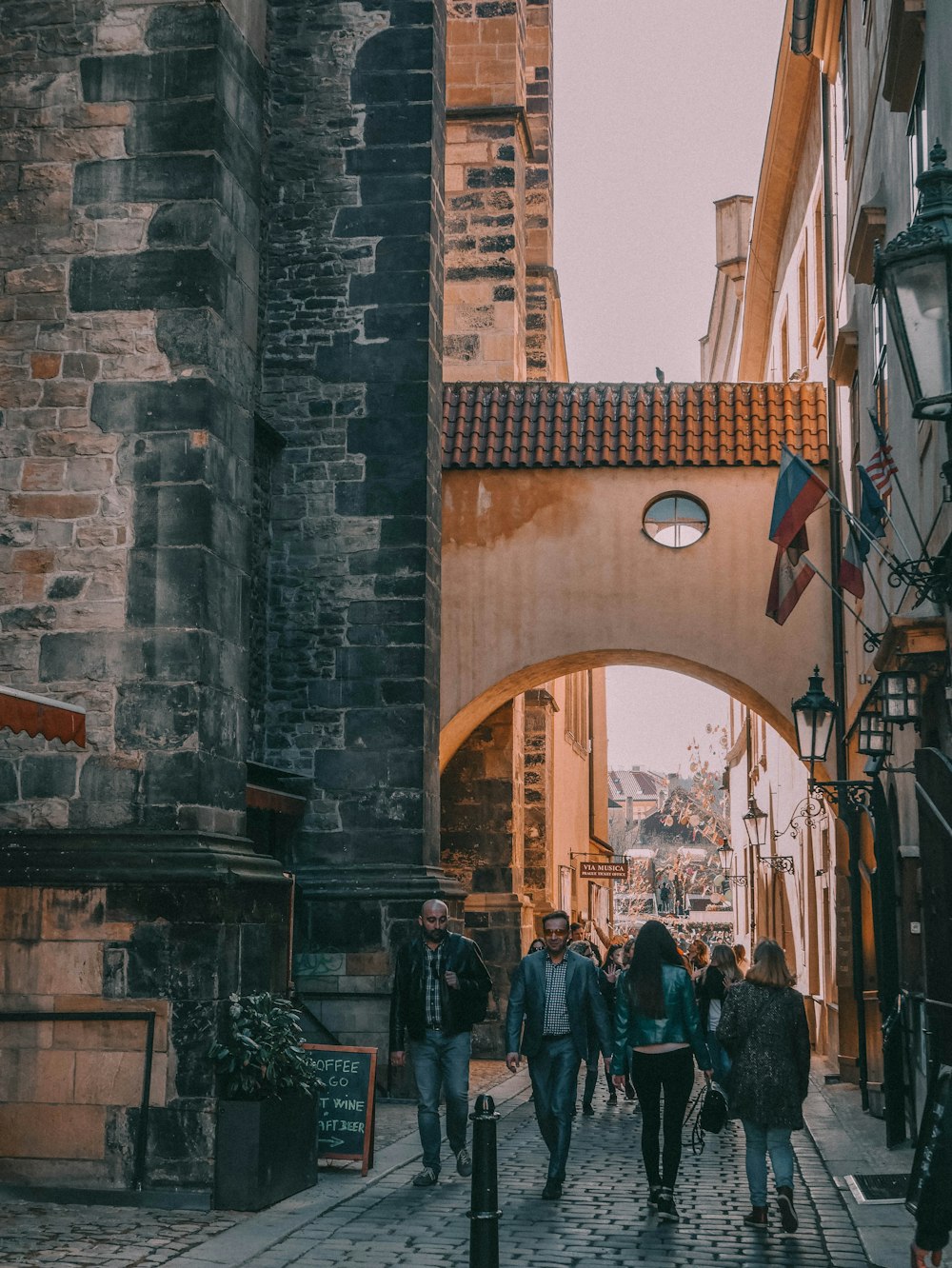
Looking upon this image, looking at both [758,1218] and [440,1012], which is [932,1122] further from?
[440,1012]

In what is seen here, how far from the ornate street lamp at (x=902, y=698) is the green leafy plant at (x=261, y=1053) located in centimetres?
426

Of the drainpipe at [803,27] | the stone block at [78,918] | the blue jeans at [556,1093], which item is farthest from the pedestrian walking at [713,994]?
the drainpipe at [803,27]

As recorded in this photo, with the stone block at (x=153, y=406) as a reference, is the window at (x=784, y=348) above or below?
above

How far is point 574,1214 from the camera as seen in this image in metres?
9.21

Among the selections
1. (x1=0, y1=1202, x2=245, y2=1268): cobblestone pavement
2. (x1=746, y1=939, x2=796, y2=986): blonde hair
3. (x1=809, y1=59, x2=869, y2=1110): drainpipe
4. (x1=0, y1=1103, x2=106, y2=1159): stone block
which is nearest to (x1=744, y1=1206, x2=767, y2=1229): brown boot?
(x1=746, y1=939, x2=796, y2=986): blonde hair

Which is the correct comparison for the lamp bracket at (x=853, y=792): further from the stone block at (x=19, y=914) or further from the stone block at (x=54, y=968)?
the stone block at (x=19, y=914)

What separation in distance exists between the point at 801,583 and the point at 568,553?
4280 millimetres

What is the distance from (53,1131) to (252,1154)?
1193 mm

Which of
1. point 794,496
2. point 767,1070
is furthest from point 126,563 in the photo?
point 794,496

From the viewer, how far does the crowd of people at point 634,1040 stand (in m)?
9.15

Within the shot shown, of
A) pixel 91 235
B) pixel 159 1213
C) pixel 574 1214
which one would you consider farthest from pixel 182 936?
pixel 91 235

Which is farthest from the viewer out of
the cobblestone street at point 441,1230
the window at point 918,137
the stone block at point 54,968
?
the window at point 918,137

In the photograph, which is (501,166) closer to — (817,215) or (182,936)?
(817,215)

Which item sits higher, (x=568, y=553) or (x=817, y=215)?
(x=817, y=215)
